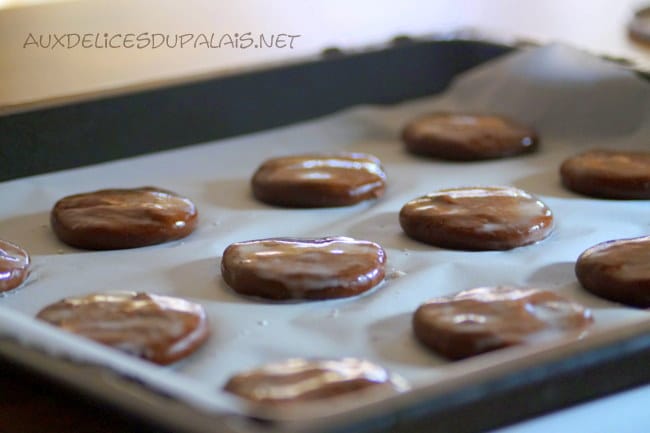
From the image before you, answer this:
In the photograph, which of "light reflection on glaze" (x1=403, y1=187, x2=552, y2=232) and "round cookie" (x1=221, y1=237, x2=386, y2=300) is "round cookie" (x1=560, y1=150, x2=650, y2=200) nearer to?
"light reflection on glaze" (x1=403, y1=187, x2=552, y2=232)

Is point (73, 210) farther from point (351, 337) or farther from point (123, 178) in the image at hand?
point (351, 337)

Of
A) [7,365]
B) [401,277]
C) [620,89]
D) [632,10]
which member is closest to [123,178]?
[401,277]

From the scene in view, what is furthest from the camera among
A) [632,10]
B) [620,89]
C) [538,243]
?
[632,10]

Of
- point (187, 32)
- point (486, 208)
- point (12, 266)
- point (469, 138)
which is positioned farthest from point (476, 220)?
point (187, 32)

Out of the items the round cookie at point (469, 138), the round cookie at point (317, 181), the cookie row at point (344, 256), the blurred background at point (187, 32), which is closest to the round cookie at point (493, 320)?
the cookie row at point (344, 256)

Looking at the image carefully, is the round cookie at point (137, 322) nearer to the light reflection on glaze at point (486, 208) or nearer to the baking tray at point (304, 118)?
the baking tray at point (304, 118)

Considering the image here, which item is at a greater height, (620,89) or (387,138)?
(620,89)

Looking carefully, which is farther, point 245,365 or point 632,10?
point 632,10
